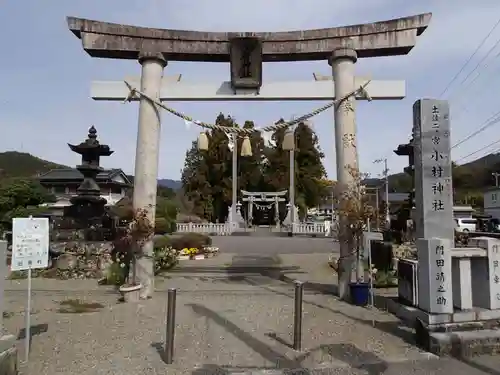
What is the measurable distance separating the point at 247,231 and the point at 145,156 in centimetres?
3107

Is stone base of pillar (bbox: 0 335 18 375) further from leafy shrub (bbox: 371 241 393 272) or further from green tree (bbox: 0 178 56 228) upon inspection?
green tree (bbox: 0 178 56 228)

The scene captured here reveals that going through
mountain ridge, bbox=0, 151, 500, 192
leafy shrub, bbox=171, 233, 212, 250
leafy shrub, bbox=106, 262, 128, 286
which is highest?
mountain ridge, bbox=0, 151, 500, 192

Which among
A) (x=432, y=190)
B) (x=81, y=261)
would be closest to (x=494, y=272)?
(x=432, y=190)

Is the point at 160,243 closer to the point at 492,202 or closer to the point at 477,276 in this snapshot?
the point at 477,276

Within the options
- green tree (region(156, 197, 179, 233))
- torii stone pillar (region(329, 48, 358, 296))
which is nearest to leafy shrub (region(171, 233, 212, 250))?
green tree (region(156, 197, 179, 233))

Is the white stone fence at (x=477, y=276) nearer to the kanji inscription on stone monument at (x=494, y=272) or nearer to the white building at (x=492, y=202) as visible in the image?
the kanji inscription on stone monument at (x=494, y=272)

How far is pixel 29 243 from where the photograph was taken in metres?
5.57

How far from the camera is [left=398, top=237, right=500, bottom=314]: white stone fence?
6.64 m

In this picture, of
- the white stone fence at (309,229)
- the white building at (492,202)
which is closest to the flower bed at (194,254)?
the white stone fence at (309,229)

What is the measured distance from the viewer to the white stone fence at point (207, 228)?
38625 mm

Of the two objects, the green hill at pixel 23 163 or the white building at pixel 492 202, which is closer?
the white building at pixel 492 202

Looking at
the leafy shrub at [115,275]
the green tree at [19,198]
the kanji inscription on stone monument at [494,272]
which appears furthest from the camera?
the green tree at [19,198]

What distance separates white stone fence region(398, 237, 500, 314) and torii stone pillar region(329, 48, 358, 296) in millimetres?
2866

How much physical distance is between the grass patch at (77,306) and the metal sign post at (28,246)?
3.13 metres
